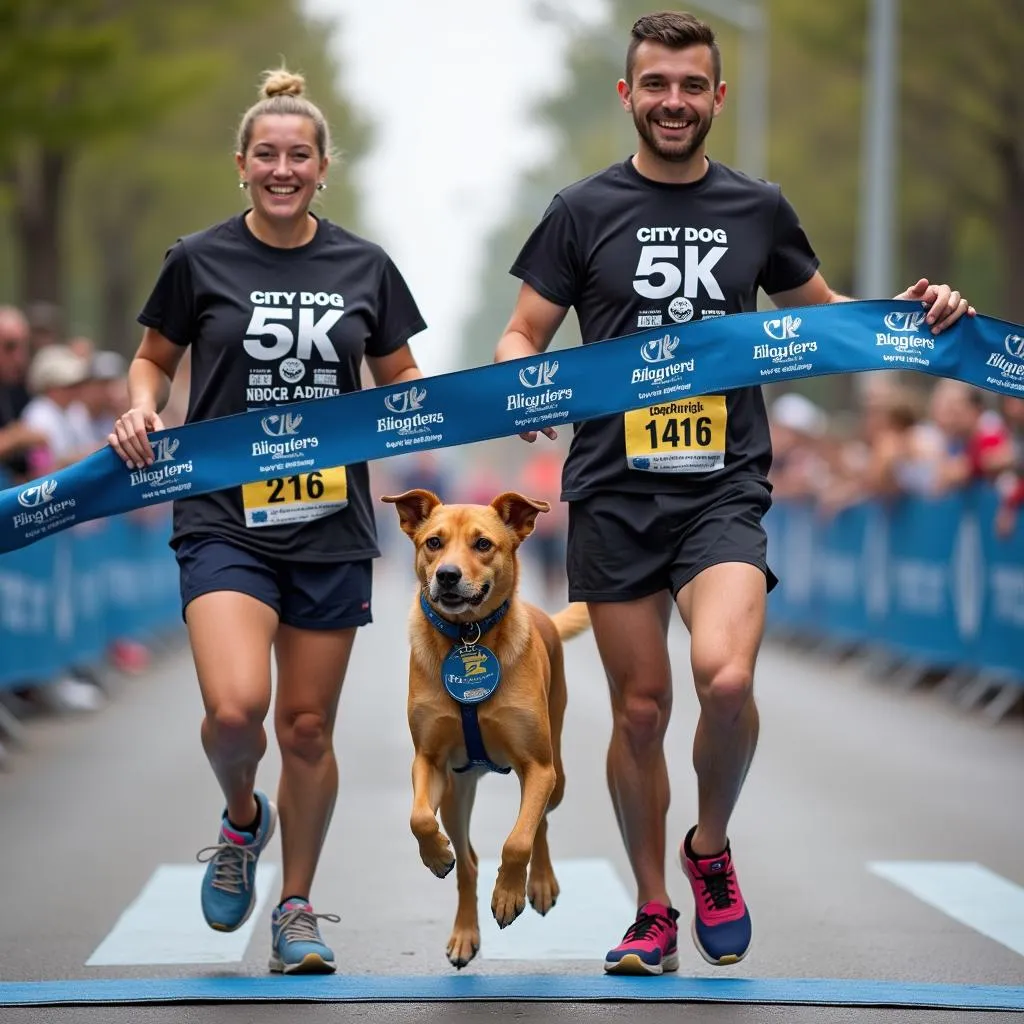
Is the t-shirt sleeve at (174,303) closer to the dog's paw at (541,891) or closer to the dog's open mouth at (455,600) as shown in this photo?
the dog's open mouth at (455,600)

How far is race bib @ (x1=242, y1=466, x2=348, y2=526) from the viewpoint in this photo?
6.16 m

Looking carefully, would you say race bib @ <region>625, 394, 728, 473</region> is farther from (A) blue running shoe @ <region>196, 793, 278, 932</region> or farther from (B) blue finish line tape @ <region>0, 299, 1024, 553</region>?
(A) blue running shoe @ <region>196, 793, 278, 932</region>

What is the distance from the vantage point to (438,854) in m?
5.69

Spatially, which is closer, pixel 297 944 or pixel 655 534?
pixel 655 534

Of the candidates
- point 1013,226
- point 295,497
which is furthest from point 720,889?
point 1013,226

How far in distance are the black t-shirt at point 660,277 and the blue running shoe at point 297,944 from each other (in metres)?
1.45

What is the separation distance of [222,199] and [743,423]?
31816 mm

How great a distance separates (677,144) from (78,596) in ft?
32.7

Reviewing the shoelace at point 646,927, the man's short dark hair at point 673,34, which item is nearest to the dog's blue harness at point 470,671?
the shoelace at point 646,927

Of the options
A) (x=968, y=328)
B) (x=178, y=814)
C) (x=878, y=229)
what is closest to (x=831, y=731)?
(x=178, y=814)

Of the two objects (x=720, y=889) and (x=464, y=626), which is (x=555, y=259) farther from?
(x=720, y=889)

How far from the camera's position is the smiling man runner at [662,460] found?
19.2 ft

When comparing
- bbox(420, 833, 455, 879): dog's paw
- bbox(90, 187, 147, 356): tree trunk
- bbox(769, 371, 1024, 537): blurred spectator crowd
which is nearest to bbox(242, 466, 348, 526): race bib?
bbox(420, 833, 455, 879): dog's paw

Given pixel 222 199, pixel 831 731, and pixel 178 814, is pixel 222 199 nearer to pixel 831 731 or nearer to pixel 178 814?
pixel 831 731
